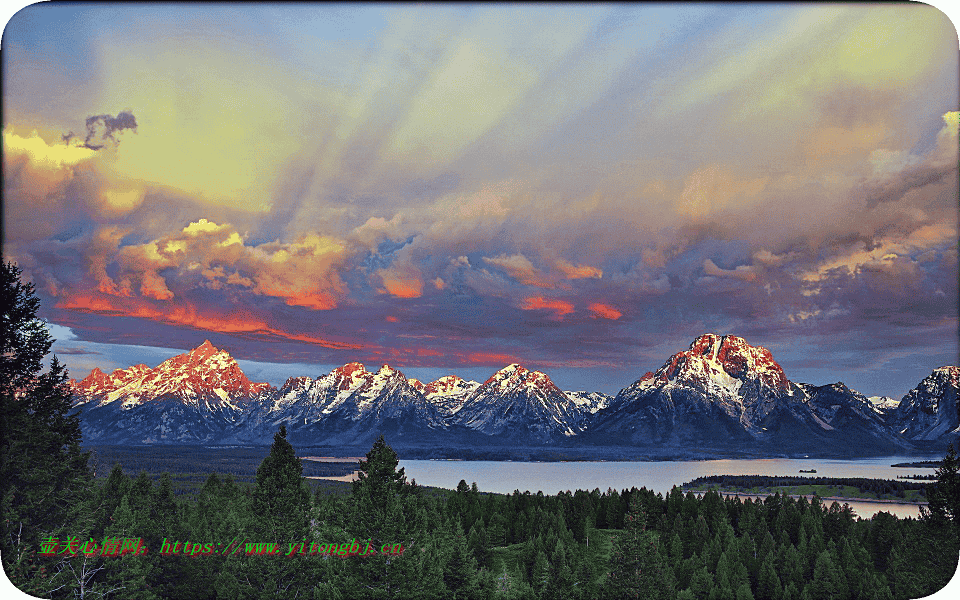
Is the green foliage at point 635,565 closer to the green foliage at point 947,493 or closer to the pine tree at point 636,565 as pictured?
the pine tree at point 636,565

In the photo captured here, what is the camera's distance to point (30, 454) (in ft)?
98.1

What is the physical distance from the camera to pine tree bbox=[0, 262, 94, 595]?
1105 inches

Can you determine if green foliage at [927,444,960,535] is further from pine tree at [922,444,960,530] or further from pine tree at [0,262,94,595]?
pine tree at [0,262,94,595]

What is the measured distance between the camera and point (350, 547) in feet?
115

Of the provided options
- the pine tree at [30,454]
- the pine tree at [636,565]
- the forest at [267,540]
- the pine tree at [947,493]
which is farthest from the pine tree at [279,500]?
the pine tree at [947,493]

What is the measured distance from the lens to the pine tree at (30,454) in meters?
28.1

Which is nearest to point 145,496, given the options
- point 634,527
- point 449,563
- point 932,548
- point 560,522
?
point 449,563

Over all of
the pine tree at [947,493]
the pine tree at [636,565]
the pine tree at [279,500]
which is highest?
the pine tree at [947,493]

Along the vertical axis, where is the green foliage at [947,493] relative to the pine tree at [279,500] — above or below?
above

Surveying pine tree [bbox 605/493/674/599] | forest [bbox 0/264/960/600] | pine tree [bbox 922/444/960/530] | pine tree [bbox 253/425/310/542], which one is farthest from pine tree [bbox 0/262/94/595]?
pine tree [bbox 922/444/960/530]

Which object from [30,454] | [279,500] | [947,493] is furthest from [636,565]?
[30,454]

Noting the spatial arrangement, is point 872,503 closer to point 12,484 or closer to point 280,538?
point 280,538

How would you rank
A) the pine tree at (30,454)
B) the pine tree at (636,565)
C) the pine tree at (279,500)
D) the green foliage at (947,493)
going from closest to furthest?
the pine tree at (30,454) < the green foliage at (947,493) < the pine tree at (279,500) < the pine tree at (636,565)

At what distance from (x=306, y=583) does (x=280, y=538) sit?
10.9ft
